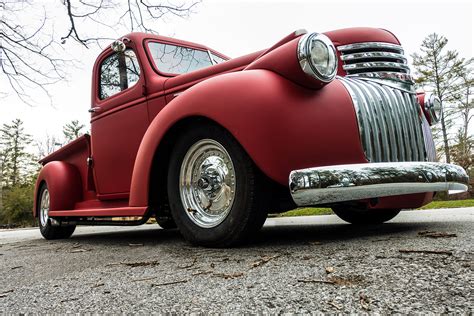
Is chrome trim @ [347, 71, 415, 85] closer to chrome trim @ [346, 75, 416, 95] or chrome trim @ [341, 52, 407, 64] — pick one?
chrome trim @ [346, 75, 416, 95]

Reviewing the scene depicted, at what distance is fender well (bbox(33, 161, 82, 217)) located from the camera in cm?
405

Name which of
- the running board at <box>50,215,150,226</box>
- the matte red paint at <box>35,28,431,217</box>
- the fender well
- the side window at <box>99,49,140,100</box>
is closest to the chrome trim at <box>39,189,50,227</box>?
the running board at <box>50,215,150,226</box>

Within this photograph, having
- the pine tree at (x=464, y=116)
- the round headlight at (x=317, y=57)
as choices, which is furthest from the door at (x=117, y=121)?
the pine tree at (x=464, y=116)

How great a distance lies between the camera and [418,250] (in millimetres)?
1621

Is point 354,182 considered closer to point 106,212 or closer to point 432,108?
point 432,108

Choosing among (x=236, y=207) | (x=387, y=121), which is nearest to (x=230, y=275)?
(x=236, y=207)

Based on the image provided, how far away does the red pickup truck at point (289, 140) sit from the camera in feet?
6.52

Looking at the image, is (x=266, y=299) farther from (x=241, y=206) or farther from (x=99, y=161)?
(x=99, y=161)

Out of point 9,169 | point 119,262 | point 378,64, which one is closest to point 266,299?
point 119,262

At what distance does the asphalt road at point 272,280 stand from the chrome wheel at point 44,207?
2630 millimetres

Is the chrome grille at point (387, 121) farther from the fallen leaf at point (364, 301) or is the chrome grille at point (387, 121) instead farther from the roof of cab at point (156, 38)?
the roof of cab at point (156, 38)

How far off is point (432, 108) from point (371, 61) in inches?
28.4

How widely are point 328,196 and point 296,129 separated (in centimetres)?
37

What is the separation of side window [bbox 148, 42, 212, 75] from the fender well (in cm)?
159
